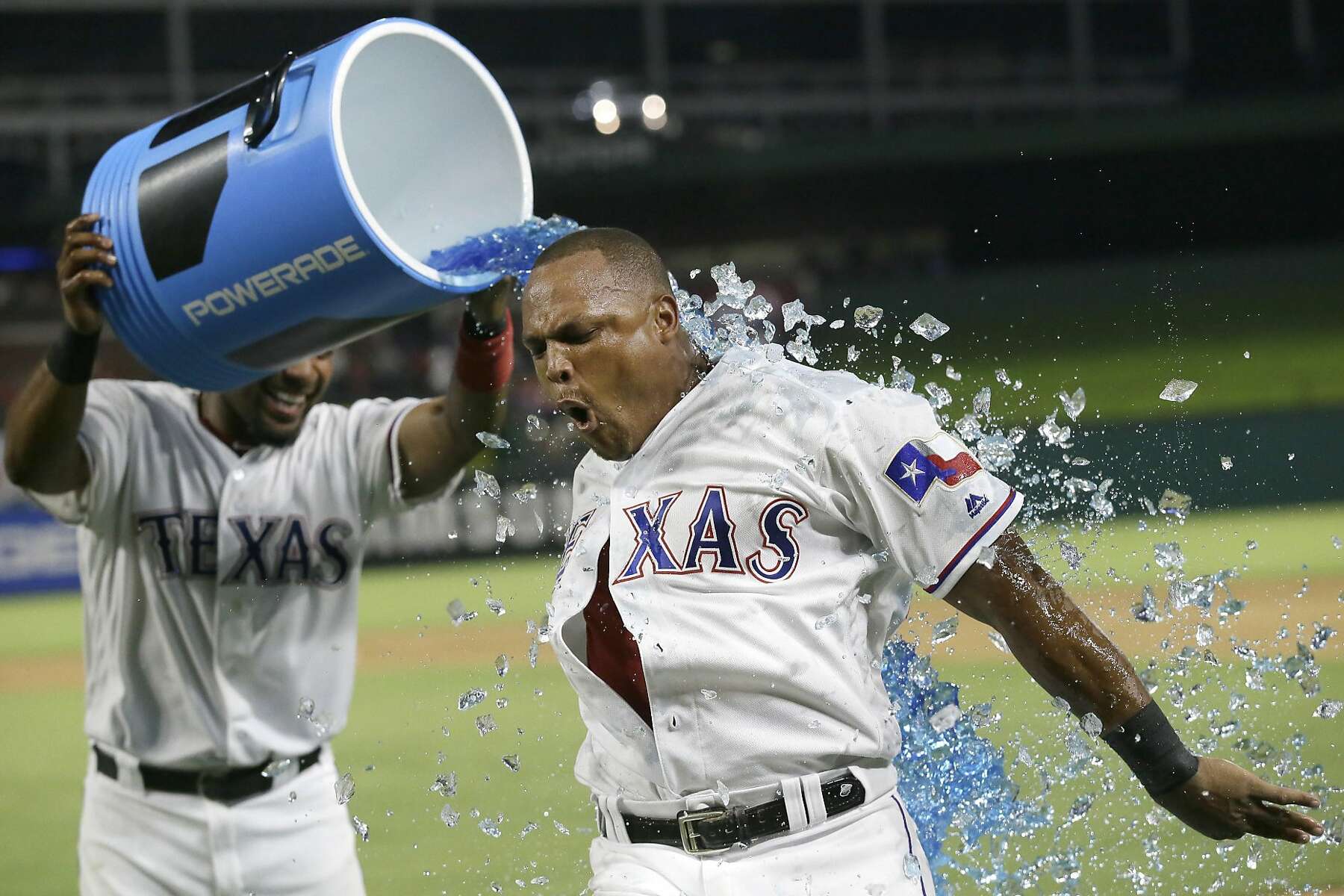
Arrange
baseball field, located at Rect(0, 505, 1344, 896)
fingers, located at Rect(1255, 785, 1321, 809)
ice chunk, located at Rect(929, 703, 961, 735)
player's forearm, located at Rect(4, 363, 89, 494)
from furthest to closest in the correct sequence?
baseball field, located at Rect(0, 505, 1344, 896)
player's forearm, located at Rect(4, 363, 89, 494)
ice chunk, located at Rect(929, 703, 961, 735)
fingers, located at Rect(1255, 785, 1321, 809)

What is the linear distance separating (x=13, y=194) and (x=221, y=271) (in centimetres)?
1851

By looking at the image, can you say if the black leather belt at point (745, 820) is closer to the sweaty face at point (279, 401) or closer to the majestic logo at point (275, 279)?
the majestic logo at point (275, 279)

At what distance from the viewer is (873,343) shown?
40.9 ft

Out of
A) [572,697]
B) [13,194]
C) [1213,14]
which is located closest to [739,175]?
[1213,14]

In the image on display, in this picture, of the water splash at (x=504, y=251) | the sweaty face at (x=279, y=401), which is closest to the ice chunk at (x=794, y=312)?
the water splash at (x=504, y=251)

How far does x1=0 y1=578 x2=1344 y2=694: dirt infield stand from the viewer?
26.0ft

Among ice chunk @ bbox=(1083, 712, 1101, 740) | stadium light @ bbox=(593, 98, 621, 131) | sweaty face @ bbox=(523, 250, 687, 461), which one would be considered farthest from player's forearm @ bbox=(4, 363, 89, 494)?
stadium light @ bbox=(593, 98, 621, 131)

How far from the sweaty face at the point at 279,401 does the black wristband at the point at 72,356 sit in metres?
0.42

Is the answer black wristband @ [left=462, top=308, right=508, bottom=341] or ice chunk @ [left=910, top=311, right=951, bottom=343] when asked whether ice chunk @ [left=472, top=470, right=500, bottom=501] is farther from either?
ice chunk @ [left=910, top=311, right=951, bottom=343]

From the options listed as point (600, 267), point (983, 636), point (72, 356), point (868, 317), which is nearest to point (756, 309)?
point (868, 317)

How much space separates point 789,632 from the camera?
2.23 meters

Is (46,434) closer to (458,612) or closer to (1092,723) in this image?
(458,612)

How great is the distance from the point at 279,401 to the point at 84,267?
699mm

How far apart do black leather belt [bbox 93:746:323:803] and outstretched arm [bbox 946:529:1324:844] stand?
1958mm
